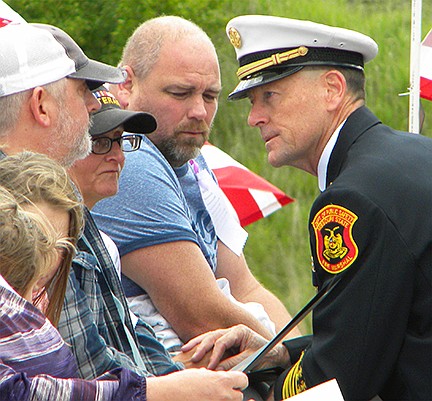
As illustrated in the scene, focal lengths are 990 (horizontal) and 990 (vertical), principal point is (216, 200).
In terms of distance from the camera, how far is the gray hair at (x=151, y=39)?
4027mm

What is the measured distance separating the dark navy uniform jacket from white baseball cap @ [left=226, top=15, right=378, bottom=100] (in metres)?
0.64

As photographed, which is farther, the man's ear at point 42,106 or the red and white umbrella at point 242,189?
the red and white umbrella at point 242,189

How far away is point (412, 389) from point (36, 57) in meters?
1.45

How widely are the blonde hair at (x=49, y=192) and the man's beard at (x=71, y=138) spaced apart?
577mm

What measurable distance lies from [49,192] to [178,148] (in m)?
1.67

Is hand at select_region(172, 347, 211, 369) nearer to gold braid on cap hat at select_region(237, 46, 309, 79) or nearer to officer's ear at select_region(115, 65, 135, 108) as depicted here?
gold braid on cap hat at select_region(237, 46, 309, 79)

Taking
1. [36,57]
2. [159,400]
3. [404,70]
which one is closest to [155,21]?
[36,57]

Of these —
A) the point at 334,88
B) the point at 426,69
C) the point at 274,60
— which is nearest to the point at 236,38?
the point at 274,60

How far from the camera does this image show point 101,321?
2.79 m

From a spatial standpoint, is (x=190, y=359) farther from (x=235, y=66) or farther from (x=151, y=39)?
(x=235, y=66)

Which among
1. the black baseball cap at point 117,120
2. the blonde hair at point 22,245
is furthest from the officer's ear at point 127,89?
the blonde hair at point 22,245

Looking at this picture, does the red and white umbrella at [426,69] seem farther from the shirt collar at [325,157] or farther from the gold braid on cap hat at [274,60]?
the shirt collar at [325,157]

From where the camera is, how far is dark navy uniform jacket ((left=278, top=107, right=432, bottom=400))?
2643 mm

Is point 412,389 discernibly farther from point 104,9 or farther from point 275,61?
point 104,9
